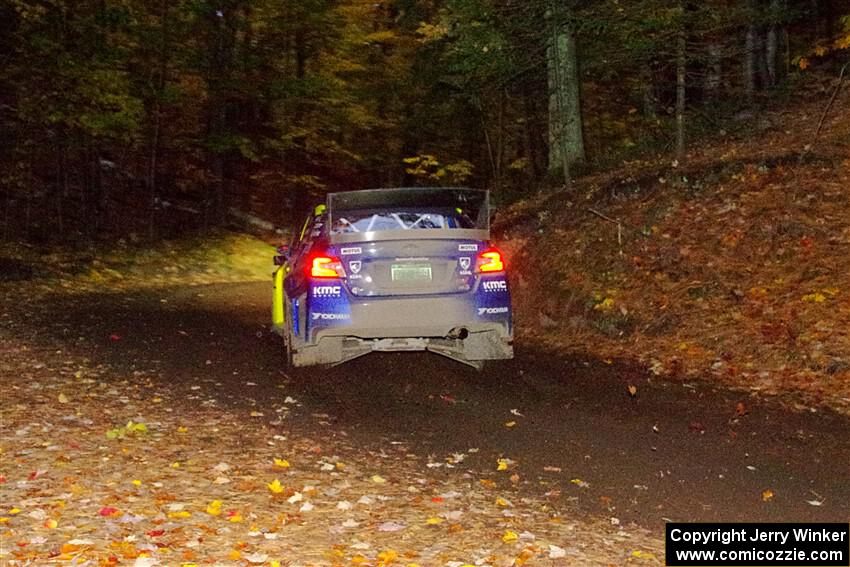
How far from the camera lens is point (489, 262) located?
8.13 metres

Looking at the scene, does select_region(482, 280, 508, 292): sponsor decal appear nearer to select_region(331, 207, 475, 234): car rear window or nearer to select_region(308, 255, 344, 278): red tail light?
select_region(331, 207, 475, 234): car rear window

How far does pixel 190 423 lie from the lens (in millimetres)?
6781

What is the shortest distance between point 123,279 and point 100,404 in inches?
476

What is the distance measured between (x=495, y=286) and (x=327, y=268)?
1.75 m

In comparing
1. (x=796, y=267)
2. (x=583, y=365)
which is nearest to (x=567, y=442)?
(x=583, y=365)

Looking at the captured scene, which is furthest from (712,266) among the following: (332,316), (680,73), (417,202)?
(332,316)

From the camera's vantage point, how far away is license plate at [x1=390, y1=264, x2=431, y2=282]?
7887 mm

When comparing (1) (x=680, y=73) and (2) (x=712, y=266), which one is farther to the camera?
(1) (x=680, y=73)

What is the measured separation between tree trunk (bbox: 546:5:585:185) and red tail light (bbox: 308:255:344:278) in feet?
30.8

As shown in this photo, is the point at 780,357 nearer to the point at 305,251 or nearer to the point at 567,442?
the point at 567,442

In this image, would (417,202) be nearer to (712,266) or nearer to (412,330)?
(412,330)

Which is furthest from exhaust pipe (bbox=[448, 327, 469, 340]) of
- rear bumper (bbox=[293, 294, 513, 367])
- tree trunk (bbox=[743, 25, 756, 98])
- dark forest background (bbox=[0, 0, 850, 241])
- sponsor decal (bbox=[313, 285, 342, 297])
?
tree trunk (bbox=[743, 25, 756, 98])

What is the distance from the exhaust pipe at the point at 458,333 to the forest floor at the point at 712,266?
2.25 meters

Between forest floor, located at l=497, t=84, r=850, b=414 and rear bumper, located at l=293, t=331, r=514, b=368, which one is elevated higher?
forest floor, located at l=497, t=84, r=850, b=414
